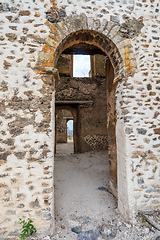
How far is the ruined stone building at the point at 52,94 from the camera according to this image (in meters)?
2.21

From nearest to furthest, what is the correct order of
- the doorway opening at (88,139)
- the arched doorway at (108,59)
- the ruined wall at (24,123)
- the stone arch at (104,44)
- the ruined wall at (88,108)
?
1. the ruined wall at (24,123)
2. the stone arch at (104,44)
3. the arched doorway at (108,59)
4. the doorway opening at (88,139)
5. the ruined wall at (88,108)

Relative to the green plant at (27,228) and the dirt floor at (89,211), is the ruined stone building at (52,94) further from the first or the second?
the dirt floor at (89,211)

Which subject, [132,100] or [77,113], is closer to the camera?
[132,100]

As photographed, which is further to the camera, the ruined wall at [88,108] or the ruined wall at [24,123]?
the ruined wall at [88,108]

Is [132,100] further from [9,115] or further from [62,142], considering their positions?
[62,142]

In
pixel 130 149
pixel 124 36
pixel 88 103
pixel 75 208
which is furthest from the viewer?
pixel 88 103

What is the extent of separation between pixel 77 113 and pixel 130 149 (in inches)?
208

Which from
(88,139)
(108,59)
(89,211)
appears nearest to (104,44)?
(108,59)

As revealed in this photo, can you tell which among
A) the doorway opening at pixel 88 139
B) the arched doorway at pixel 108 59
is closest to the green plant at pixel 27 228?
the doorway opening at pixel 88 139

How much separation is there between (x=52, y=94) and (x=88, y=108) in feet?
16.2

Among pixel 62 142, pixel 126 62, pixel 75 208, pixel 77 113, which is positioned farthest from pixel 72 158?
pixel 62 142

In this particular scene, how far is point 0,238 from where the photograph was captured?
6.81 feet

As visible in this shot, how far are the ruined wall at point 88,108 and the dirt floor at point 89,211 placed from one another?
2.21 metres

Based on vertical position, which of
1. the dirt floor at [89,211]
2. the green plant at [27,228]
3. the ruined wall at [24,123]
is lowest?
the dirt floor at [89,211]
